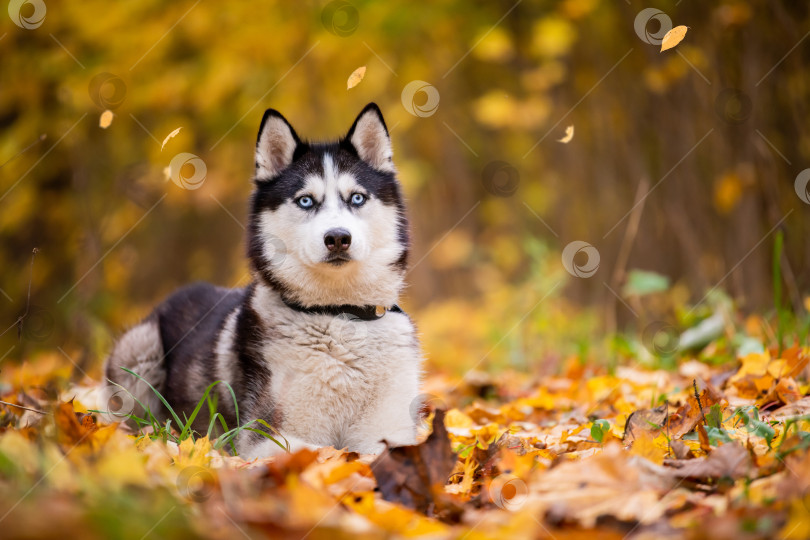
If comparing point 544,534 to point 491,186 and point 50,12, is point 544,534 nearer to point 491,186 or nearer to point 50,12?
point 50,12

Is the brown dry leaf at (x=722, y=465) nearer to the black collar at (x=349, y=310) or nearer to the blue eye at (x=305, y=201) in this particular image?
the black collar at (x=349, y=310)

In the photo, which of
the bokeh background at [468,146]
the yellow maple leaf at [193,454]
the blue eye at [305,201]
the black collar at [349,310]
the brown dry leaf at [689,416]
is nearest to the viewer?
the yellow maple leaf at [193,454]

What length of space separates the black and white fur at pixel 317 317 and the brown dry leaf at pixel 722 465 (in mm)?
1324

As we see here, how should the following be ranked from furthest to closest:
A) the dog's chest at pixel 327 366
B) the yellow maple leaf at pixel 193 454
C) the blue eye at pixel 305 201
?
1. the blue eye at pixel 305 201
2. the dog's chest at pixel 327 366
3. the yellow maple leaf at pixel 193 454

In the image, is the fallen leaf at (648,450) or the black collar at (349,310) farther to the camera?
the black collar at (349,310)

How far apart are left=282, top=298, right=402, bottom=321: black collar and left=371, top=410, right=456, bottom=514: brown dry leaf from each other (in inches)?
43.6

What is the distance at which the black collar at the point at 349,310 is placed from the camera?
3141 mm

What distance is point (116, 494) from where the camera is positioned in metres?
1.62

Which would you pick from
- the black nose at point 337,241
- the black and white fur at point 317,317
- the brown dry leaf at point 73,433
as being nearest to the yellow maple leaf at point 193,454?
the brown dry leaf at point 73,433

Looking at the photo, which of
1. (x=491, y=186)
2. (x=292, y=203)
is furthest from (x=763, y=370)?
(x=491, y=186)

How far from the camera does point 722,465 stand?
78.0 inches

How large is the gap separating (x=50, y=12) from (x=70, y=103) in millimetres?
1270

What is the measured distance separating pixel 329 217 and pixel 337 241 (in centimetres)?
17

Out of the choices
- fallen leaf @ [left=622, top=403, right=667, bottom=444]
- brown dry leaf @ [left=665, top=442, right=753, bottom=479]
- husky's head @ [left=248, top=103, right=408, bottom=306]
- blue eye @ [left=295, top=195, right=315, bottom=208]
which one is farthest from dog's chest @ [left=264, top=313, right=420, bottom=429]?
brown dry leaf @ [left=665, top=442, right=753, bottom=479]
